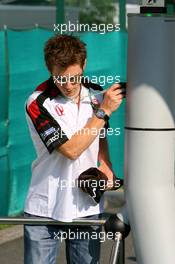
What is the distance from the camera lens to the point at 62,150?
4.14 m

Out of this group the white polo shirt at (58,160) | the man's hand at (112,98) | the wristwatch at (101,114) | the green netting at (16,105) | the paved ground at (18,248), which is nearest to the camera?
the man's hand at (112,98)

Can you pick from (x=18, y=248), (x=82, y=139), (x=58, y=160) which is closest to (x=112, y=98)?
(x=82, y=139)

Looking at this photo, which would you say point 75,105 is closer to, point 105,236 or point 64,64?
point 64,64

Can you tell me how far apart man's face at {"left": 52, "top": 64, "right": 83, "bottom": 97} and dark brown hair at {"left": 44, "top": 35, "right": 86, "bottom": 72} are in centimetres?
2

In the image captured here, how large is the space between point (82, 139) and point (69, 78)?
28 cm

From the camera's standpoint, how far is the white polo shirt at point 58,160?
13.8 ft

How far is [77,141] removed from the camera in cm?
408

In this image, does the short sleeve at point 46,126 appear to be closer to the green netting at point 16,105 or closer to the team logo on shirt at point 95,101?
the team logo on shirt at point 95,101

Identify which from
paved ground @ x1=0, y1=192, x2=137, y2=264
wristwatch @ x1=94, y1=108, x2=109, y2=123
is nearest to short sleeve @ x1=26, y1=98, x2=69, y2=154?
wristwatch @ x1=94, y1=108, x2=109, y2=123

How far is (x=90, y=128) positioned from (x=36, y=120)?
0.30 meters

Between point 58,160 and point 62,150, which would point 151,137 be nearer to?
point 62,150

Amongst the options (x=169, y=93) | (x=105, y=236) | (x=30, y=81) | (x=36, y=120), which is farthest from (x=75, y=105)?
(x=30, y=81)

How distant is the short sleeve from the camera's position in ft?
13.5

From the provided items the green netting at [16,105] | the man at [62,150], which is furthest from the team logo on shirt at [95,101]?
the green netting at [16,105]
